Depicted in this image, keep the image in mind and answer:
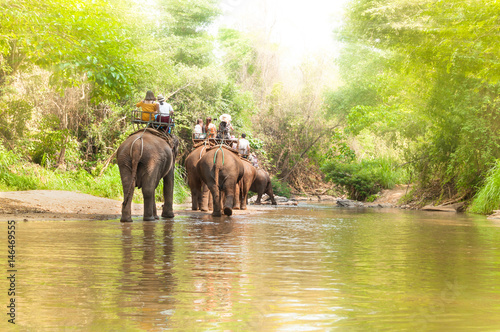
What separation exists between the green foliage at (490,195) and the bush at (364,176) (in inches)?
417

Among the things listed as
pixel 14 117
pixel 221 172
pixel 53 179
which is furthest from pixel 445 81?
pixel 14 117

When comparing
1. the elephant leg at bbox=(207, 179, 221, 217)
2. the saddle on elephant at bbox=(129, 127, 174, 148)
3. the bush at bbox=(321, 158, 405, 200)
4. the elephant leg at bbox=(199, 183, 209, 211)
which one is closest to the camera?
the saddle on elephant at bbox=(129, 127, 174, 148)

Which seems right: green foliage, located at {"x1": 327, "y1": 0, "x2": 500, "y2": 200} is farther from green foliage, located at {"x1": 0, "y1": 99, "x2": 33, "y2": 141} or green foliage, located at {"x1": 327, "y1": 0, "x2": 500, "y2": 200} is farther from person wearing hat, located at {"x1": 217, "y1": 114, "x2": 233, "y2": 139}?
green foliage, located at {"x1": 0, "y1": 99, "x2": 33, "y2": 141}

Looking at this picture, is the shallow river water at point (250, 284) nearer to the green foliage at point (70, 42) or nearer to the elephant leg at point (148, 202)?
the elephant leg at point (148, 202)

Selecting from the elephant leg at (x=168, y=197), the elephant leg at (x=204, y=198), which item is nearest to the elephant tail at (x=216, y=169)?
the elephant leg at (x=168, y=197)

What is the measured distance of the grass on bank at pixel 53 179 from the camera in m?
16.9

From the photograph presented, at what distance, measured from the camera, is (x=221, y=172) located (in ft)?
48.2

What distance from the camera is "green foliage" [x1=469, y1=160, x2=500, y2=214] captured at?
1778cm

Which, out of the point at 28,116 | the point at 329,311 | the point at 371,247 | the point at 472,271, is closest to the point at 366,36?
the point at 28,116

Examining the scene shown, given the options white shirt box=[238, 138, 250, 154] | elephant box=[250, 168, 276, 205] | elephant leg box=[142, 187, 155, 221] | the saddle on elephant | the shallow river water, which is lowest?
the shallow river water

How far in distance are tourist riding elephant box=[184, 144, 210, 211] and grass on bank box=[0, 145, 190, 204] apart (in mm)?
3555

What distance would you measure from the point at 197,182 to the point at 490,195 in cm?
876

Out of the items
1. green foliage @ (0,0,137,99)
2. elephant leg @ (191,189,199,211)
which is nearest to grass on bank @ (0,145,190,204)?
green foliage @ (0,0,137,99)

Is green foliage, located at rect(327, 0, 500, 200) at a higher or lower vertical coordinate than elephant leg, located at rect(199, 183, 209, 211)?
higher
